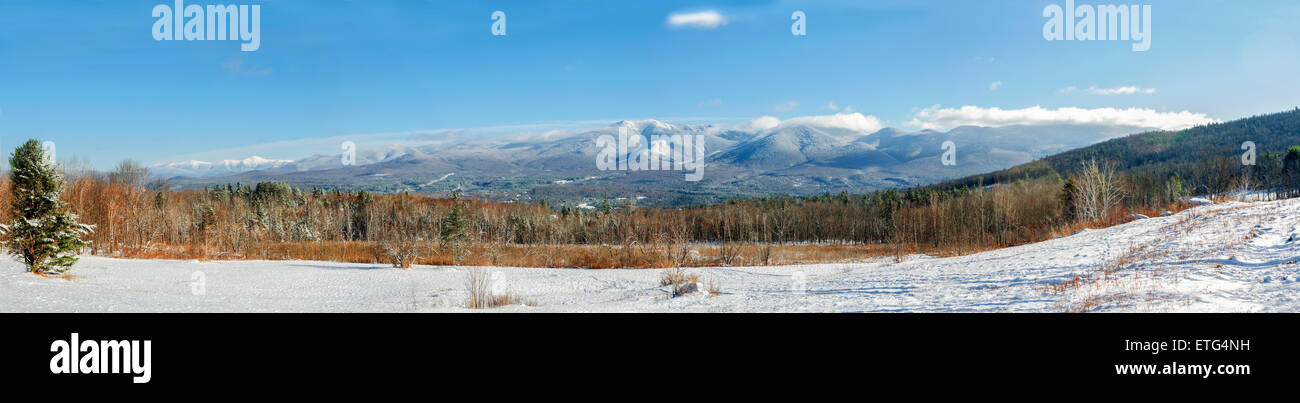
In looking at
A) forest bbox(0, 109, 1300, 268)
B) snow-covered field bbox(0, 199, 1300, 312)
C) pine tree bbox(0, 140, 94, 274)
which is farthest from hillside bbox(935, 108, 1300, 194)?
pine tree bbox(0, 140, 94, 274)

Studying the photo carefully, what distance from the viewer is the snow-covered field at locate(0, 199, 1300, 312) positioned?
803 centimetres

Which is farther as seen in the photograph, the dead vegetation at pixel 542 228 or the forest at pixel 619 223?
the forest at pixel 619 223

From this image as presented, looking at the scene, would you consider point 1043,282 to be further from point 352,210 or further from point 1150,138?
point 1150,138

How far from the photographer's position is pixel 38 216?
13.8 metres

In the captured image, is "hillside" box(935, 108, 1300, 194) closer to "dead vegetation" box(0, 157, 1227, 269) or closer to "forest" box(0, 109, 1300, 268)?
"forest" box(0, 109, 1300, 268)

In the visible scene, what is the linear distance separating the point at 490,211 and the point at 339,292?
71.8 m

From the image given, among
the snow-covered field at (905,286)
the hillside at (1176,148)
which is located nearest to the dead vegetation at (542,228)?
the snow-covered field at (905,286)

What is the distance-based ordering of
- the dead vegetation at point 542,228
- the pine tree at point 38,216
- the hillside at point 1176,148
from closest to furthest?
the pine tree at point 38,216
the dead vegetation at point 542,228
the hillside at point 1176,148

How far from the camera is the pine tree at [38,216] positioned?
13422 mm

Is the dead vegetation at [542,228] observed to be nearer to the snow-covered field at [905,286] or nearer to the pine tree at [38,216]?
the snow-covered field at [905,286]

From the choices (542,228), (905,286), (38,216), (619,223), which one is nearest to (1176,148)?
(619,223)

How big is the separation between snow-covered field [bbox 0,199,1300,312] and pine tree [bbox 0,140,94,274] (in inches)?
24.6

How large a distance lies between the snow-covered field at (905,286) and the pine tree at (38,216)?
62 centimetres
